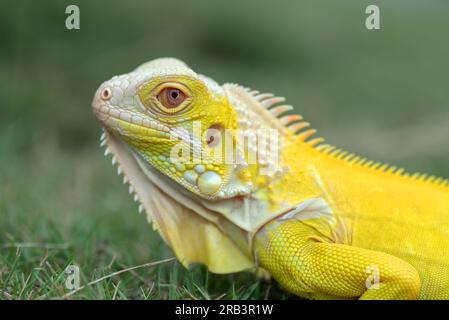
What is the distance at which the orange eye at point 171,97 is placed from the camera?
159 inches

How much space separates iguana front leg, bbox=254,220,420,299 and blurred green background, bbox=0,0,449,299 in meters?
0.45

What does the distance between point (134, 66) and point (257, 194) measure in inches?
343

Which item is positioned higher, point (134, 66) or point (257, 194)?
point (134, 66)

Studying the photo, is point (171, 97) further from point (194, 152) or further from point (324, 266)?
point (324, 266)

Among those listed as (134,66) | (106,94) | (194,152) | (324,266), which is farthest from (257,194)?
(134,66)

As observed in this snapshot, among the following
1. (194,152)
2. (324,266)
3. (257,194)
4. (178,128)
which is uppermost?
(178,128)

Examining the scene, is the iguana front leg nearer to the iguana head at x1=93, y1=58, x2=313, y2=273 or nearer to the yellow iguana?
the yellow iguana

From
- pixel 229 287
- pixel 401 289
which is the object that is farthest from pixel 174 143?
pixel 401 289

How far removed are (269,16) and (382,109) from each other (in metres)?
4.41

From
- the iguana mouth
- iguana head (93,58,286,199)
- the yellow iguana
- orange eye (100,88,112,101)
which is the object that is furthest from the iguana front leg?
orange eye (100,88,112,101)

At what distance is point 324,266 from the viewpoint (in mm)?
3840

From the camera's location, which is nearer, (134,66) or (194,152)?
(194,152)

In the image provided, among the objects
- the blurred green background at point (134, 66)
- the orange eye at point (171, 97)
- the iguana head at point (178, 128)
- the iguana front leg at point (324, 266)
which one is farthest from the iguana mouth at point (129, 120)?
the blurred green background at point (134, 66)

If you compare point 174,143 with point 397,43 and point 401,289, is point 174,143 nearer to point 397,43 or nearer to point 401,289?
point 401,289
